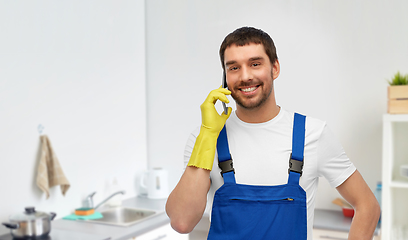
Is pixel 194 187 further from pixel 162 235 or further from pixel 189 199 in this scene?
pixel 162 235

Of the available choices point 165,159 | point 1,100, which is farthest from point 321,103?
point 1,100

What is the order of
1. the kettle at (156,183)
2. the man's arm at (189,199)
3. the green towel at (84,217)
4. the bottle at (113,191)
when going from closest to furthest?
the man's arm at (189,199) → the green towel at (84,217) → the bottle at (113,191) → the kettle at (156,183)

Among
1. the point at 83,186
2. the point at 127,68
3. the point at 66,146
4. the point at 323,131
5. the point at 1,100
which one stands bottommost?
the point at 83,186

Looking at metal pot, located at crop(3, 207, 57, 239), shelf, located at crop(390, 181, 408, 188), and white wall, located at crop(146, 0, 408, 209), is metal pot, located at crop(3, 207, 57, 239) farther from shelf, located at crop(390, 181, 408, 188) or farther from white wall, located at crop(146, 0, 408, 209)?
shelf, located at crop(390, 181, 408, 188)

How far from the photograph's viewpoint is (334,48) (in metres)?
2.73

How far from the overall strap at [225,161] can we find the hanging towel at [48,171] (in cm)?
138

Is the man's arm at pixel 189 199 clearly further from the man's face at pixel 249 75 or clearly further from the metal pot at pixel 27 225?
the metal pot at pixel 27 225

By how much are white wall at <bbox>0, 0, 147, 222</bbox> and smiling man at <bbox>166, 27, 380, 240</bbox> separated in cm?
134

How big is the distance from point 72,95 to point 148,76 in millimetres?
880

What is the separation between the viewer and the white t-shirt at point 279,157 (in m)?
1.31

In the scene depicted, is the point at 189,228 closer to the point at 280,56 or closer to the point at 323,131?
the point at 323,131

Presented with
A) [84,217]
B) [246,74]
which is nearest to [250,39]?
[246,74]

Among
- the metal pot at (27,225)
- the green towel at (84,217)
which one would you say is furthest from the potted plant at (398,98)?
the metal pot at (27,225)

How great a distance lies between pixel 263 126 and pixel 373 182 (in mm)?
1595
